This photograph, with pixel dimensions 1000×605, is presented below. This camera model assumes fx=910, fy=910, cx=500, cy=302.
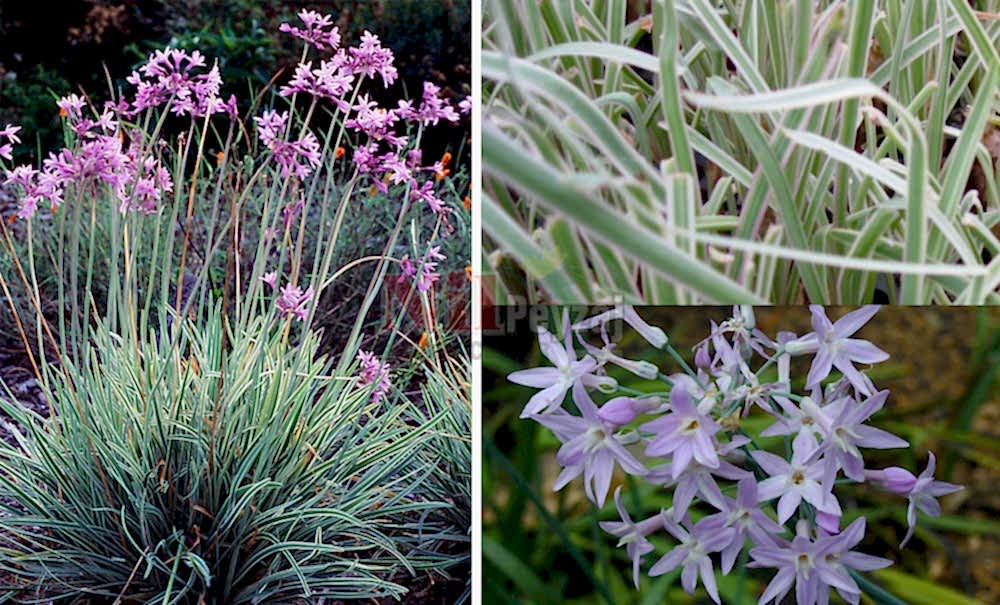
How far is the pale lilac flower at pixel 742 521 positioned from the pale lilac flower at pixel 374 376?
62cm

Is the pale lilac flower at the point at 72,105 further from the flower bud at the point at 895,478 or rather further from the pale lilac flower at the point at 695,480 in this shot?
the flower bud at the point at 895,478

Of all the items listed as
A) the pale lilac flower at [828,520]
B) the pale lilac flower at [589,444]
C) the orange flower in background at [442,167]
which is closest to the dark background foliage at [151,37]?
the orange flower in background at [442,167]

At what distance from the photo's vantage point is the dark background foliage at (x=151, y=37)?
1569 mm

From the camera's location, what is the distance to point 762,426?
4.38ft

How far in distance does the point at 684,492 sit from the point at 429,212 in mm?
679

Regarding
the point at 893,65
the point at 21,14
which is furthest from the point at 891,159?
the point at 21,14

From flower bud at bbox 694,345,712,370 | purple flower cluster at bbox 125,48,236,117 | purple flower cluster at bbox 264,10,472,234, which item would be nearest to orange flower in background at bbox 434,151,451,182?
purple flower cluster at bbox 264,10,472,234

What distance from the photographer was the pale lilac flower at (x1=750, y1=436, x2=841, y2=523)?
1.20m

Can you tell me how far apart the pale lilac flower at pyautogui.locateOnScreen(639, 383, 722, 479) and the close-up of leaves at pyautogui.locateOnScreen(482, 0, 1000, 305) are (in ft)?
0.46

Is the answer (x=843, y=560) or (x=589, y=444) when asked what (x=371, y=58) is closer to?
(x=589, y=444)

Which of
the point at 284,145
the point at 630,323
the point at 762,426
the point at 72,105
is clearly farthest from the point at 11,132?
the point at 762,426

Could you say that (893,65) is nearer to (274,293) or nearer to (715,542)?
(715,542)

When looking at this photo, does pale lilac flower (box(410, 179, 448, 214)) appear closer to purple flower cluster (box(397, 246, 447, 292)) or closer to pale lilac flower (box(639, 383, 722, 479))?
purple flower cluster (box(397, 246, 447, 292))

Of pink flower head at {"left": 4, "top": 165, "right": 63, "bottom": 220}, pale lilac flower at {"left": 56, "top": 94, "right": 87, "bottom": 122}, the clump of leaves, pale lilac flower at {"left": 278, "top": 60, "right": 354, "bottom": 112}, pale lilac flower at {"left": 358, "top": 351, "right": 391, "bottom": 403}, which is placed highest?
pale lilac flower at {"left": 278, "top": 60, "right": 354, "bottom": 112}
